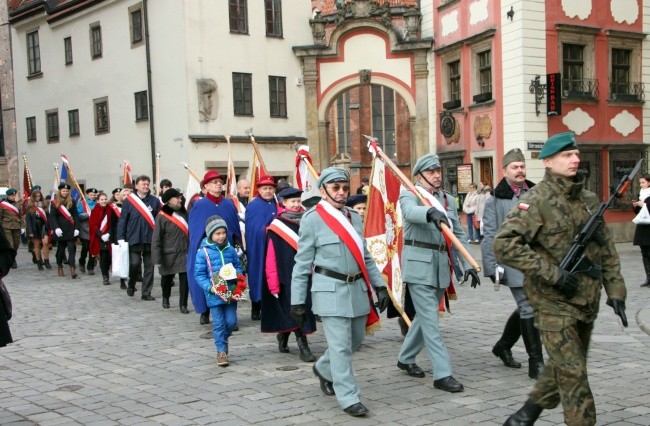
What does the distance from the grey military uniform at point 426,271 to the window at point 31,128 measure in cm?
3212

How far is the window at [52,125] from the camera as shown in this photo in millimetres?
35000

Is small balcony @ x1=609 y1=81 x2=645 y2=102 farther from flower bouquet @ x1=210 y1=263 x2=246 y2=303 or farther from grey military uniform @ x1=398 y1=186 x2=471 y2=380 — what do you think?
grey military uniform @ x1=398 y1=186 x2=471 y2=380

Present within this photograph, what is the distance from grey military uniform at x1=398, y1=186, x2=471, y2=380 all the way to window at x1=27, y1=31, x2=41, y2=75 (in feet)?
105

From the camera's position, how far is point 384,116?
150ft

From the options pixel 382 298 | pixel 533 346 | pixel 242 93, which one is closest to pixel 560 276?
pixel 382 298

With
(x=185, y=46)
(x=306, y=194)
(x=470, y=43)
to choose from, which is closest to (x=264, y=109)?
(x=185, y=46)

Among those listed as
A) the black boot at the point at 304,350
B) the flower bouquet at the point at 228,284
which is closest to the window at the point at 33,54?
the flower bouquet at the point at 228,284

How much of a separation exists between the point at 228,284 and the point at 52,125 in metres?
29.1

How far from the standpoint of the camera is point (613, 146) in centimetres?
2483

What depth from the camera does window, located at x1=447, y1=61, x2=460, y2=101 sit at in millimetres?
27203

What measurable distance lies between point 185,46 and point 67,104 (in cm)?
889

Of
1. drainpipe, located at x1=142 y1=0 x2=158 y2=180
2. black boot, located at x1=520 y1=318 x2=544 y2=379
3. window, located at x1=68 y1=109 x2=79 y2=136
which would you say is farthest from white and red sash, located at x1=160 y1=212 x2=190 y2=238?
window, located at x1=68 y1=109 x2=79 y2=136

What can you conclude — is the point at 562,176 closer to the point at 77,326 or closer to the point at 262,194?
the point at 262,194

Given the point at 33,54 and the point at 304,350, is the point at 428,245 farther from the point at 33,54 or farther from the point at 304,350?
the point at 33,54
